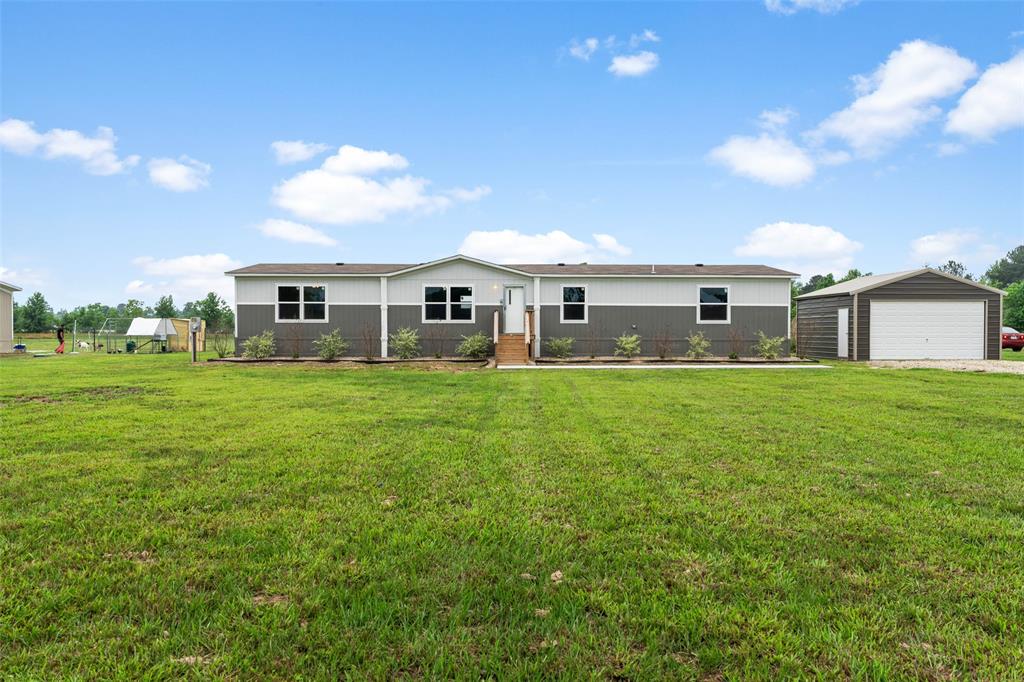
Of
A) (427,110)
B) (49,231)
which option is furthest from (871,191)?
(49,231)

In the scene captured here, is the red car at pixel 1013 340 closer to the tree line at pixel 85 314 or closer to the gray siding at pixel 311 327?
the gray siding at pixel 311 327

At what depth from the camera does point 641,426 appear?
5.99 m

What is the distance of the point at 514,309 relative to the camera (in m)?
19.0

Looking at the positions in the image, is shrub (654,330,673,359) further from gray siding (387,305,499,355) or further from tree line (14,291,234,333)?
tree line (14,291,234,333)

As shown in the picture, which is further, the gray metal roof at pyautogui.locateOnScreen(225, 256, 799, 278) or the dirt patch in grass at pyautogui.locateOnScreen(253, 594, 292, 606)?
the gray metal roof at pyautogui.locateOnScreen(225, 256, 799, 278)

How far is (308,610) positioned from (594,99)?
979 inches

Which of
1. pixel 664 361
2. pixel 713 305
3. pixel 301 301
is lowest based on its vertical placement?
pixel 664 361

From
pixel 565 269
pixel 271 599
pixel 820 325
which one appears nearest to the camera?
pixel 271 599

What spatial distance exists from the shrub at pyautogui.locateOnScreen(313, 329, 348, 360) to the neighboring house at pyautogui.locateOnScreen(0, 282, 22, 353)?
14276 millimetres

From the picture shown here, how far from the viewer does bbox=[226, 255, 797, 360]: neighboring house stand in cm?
1869

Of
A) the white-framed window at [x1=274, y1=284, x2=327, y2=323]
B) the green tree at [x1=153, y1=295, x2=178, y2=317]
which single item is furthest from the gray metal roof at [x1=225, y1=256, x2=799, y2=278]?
the green tree at [x1=153, y1=295, x2=178, y2=317]

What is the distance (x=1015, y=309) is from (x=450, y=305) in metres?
44.2

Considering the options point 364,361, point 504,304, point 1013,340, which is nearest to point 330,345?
point 364,361

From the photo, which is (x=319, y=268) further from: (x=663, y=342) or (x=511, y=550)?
(x=511, y=550)
